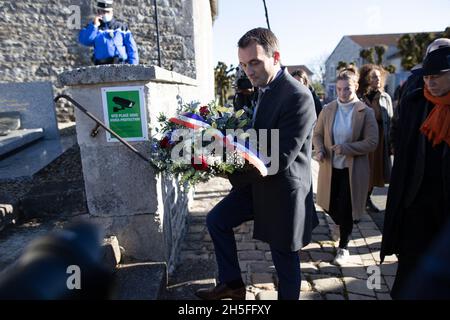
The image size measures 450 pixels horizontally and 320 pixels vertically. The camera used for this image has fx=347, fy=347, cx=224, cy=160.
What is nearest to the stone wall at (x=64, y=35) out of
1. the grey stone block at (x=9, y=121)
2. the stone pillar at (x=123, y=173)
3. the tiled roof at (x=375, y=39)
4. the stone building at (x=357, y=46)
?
the grey stone block at (x=9, y=121)

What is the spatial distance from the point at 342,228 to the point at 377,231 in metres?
1.02

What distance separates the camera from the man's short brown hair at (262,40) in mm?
2305

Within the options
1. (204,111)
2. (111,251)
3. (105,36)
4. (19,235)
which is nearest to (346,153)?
(204,111)

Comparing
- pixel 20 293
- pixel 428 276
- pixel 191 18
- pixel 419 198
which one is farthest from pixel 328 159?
pixel 191 18

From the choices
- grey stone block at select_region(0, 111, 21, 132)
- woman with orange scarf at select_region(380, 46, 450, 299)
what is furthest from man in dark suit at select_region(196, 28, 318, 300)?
grey stone block at select_region(0, 111, 21, 132)

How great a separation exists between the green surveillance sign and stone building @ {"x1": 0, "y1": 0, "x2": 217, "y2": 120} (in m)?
6.64

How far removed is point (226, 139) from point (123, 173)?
3.12 feet

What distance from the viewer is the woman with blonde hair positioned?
4.42 meters

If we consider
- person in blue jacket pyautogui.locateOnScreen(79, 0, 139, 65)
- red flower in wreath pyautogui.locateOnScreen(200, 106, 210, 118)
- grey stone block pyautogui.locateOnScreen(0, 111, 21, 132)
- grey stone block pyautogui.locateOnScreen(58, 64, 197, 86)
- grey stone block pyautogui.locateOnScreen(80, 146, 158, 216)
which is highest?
person in blue jacket pyautogui.locateOnScreen(79, 0, 139, 65)

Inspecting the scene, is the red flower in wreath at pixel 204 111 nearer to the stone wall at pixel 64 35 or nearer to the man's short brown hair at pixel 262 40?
the man's short brown hair at pixel 262 40

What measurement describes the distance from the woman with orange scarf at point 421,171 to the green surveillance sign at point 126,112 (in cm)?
197

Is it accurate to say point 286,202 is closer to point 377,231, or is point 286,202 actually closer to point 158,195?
point 158,195

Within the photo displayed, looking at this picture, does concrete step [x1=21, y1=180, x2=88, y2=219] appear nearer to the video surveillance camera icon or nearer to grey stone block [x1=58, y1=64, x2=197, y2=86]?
the video surveillance camera icon

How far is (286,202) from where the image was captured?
2.35 metres
